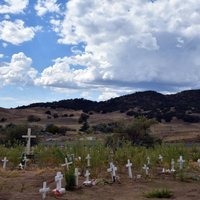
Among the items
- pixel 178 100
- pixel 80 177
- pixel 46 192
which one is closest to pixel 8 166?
pixel 80 177

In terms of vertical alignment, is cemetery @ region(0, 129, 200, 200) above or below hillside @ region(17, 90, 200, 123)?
below

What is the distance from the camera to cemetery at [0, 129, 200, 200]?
454 inches

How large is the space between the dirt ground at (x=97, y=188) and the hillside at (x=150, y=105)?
192ft

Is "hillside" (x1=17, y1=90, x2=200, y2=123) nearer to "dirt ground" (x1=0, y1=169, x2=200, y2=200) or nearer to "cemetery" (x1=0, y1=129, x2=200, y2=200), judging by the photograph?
"cemetery" (x1=0, y1=129, x2=200, y2=200)

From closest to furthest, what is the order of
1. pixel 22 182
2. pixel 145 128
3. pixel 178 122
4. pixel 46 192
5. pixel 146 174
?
pixel 46 192 < pixel 22 182 < pixel 146 174 < pixel 145 128 < pixel 178 122

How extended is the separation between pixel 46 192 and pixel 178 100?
75249 millimetres

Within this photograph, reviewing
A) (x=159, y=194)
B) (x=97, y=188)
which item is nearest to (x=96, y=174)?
(x=97, y=188)

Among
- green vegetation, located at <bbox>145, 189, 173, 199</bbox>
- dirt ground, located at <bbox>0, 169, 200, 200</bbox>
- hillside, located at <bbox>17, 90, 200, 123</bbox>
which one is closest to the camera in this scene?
dirt ground, located at <bbox>0, 169, 200, 200</bbox>

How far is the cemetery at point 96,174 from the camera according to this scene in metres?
11.5

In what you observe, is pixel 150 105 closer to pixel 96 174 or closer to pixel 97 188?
pixel 96 174

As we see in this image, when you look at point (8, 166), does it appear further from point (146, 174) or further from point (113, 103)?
point (113, 103)

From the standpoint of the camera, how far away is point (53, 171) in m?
15.3

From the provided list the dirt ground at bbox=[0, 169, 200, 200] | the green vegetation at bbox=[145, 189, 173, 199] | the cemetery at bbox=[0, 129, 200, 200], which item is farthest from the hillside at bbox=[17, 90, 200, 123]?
the green vegetation at bbox=[145, 189, 173, 199]

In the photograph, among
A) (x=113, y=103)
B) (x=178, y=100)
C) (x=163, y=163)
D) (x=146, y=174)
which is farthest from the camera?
(x=113, y=103)
